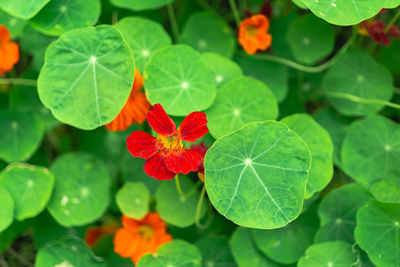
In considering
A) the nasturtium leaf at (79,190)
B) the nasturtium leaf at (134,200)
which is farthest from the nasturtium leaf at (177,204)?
the nasturtium leaf at (79,190)

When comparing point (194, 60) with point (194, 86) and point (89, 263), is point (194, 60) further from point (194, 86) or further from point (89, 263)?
point (89, 263)

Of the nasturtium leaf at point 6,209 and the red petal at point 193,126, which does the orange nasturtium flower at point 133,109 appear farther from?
the nasturtium leaf at point 6,209

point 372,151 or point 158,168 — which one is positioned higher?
point 158,168

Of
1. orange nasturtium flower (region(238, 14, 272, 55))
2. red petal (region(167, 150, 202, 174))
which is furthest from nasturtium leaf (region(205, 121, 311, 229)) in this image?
orange nasturtium flower (region(238, 14, 272, 55))

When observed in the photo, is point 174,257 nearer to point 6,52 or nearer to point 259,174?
point 259,174

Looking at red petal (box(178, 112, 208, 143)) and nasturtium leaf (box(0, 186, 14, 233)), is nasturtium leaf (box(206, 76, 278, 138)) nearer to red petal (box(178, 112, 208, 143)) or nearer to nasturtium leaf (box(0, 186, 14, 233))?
red petal (box(178, 112, 208, 143))

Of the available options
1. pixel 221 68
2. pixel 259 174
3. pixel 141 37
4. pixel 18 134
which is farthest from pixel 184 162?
pixel 18 134

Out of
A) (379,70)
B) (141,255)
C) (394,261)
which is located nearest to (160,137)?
(141,255)
